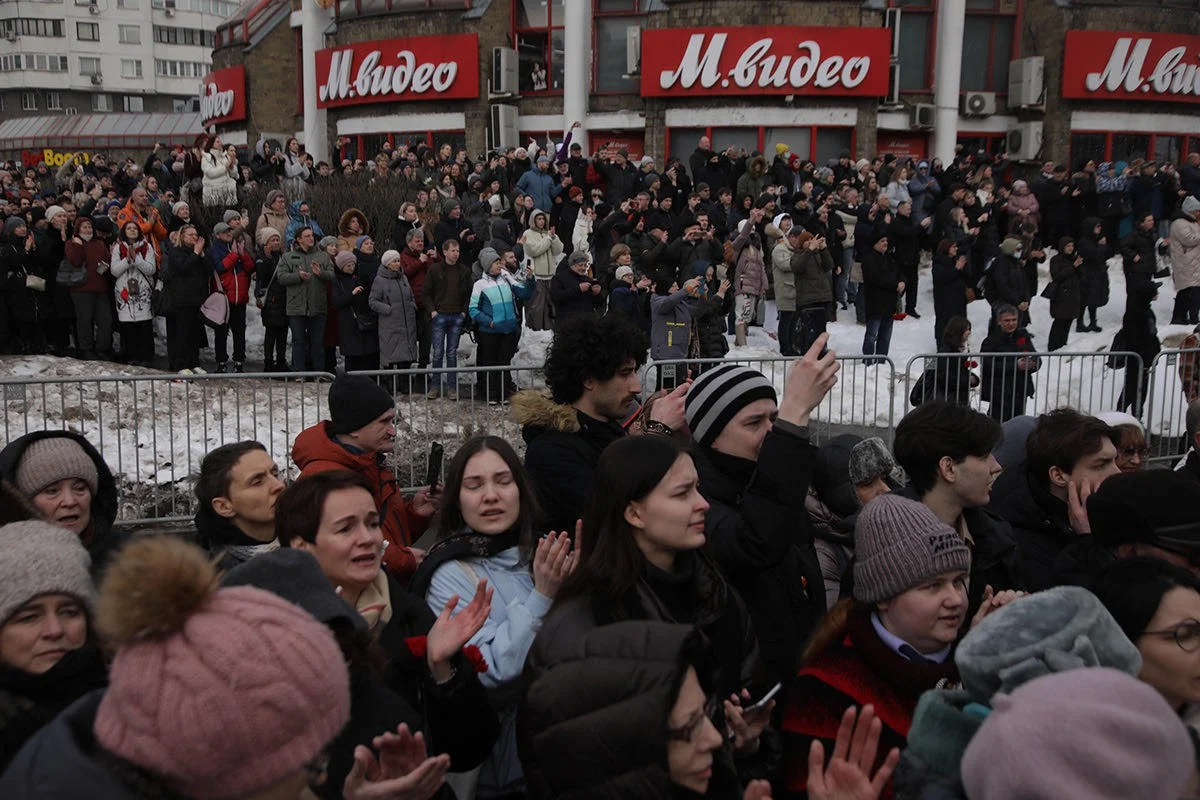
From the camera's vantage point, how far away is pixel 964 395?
9680 millimetres

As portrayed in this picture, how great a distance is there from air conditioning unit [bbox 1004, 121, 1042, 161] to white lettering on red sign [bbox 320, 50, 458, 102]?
47.2ft

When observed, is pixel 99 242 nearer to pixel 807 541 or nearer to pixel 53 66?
pixel 807 541

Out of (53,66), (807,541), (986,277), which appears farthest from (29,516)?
(53,66)

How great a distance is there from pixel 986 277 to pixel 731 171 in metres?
6.06

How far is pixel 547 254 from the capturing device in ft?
50.0

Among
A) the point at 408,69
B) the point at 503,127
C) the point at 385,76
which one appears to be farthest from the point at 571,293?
the point at 385,76

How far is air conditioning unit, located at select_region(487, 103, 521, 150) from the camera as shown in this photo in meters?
27.2

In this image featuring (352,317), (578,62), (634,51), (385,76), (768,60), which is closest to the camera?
(352,317)

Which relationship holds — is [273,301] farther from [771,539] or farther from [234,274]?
[771,539]

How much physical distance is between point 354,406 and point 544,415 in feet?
3.11

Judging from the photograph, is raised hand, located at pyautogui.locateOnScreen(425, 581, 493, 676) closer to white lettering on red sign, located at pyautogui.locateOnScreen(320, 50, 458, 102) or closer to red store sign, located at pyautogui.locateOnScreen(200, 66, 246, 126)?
white lettering on red sign, located at pyautogui.locateOnScreen(320, 50, 458, 102)

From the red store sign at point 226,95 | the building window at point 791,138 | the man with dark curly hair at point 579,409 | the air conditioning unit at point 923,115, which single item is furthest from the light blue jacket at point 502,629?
the red store sign at point 226,95

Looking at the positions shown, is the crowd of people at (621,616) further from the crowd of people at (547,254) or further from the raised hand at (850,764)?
the crowd of people at (547,254)

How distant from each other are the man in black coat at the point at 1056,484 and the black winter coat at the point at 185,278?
1023 centimetres
